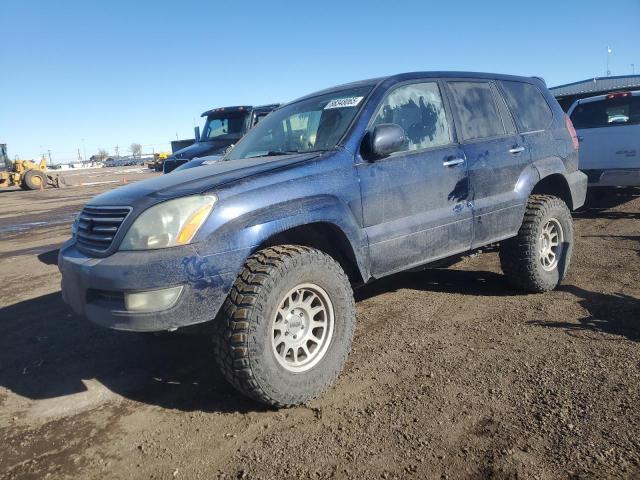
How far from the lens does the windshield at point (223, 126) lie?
11672 mm

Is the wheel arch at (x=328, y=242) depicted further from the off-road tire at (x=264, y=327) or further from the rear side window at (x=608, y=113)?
the rear side window at (x=608, y=113)

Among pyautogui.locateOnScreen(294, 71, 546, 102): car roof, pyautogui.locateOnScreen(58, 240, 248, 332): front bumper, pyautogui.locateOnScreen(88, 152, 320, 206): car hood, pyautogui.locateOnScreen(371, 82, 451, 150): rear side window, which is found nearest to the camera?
pyautogui.locateOnScreen(58, 240, 248, 332): front bumper

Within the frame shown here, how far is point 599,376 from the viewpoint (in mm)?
2902

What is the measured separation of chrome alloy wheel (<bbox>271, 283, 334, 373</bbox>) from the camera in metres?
2.89

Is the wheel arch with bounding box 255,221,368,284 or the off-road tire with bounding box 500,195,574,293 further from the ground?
the wheel arch with bounding box 255,221,368,284

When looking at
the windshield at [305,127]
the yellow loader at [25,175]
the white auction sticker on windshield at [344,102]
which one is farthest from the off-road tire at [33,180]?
the white auction sticker on windshield at [344,102]

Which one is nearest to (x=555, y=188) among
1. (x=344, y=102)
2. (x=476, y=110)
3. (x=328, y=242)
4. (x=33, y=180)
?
(x=476, y=110)

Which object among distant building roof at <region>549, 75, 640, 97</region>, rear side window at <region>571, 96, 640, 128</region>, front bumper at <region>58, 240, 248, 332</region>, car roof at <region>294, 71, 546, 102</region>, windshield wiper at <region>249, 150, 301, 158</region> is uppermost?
distant building roof at <region>549, 75, 640, 97</region>

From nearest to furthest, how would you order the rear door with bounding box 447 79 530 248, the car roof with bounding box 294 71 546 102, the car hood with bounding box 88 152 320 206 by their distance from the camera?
the car hood with bounding box 88 152 320 206 → the car roof with bounding box 294 71 546 102 → the rear door with bounding box 447 79 530 248

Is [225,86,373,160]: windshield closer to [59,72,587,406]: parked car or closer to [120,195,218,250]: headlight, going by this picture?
[59,72,587,406]: parked car

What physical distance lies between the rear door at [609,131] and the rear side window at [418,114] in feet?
16.9

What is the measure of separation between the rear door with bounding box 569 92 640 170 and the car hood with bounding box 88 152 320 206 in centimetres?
634

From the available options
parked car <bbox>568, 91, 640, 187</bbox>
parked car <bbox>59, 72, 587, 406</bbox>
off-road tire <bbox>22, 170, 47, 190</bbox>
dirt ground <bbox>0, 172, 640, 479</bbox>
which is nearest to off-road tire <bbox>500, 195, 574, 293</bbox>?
parked car <bbox>59, 72, 587, 406</bbox>

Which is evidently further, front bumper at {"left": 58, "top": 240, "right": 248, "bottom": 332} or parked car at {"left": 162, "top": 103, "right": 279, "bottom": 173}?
parked car at {"left": 162, "top": 103, "right": 279, "bottom": 173}
